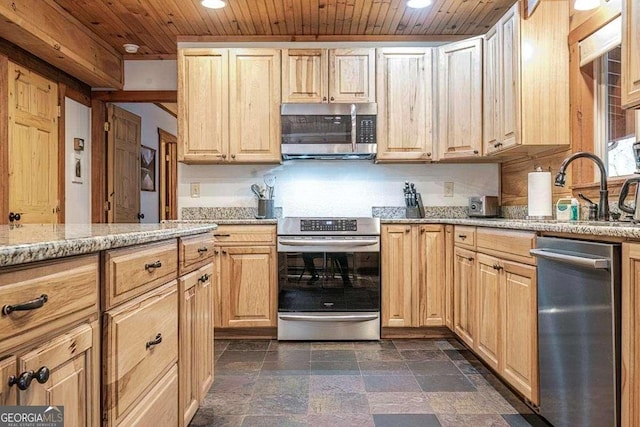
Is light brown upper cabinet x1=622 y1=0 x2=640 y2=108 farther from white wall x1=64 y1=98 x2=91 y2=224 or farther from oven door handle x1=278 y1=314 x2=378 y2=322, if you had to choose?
white wall x1=64 y1=98 x2=91 y2=224

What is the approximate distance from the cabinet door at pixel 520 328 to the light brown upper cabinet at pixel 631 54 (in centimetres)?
80

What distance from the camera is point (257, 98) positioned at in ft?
11.6

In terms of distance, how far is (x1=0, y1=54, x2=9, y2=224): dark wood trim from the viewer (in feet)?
10.2

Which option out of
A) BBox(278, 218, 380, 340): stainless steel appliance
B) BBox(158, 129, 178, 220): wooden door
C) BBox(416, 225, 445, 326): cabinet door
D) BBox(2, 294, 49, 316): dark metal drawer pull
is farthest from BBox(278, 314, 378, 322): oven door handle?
BBox(158, 129, 178, 220): wooden door

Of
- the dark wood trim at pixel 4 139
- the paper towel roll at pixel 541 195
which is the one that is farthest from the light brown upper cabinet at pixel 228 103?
the paper towel roll at pixel 541 195

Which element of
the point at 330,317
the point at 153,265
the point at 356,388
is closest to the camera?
the point at 153,265

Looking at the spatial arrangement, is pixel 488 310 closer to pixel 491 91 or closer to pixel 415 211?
pixel 415 211

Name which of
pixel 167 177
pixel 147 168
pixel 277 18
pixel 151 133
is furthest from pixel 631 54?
pixel 167 177

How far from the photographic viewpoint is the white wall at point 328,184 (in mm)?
3812

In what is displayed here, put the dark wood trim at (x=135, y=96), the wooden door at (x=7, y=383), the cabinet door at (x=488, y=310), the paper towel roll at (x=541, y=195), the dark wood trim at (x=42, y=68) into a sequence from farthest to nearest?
the dark wood trim at (x=135, y=96)
the dark wood trim at (x=42, y=68)
the paper towel roll at (x=541, y=195)
the cabinet door at (x=488, y=310)
the wooden door at (x=7, y=383)

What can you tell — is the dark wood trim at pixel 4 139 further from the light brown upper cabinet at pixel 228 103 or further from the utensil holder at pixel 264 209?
the utensil holder at pixel 264 209

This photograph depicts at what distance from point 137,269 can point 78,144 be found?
A: 350 centimetres

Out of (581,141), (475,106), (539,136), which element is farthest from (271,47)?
(581,141)

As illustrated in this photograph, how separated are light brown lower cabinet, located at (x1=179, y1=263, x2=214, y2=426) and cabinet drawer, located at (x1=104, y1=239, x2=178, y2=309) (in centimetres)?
18
